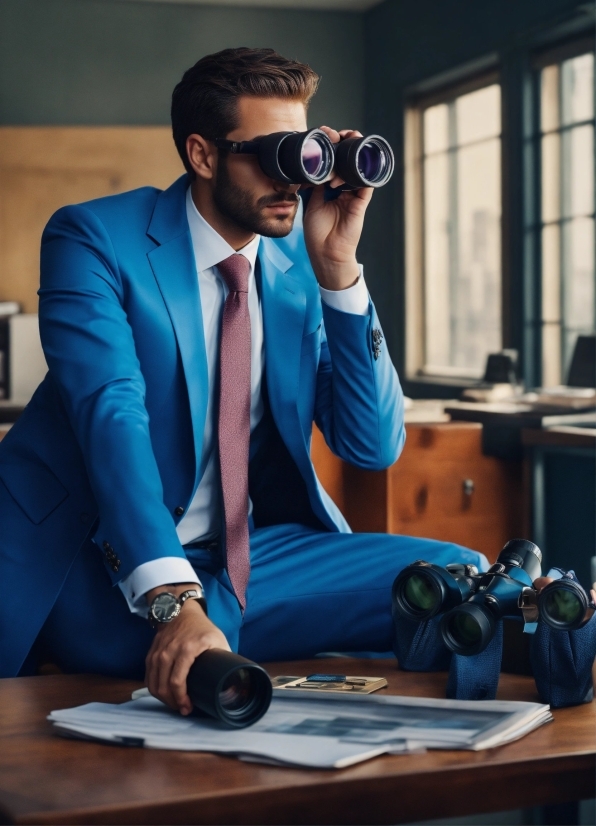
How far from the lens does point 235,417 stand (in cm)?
164

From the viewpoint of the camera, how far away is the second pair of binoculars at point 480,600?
113 centimetres

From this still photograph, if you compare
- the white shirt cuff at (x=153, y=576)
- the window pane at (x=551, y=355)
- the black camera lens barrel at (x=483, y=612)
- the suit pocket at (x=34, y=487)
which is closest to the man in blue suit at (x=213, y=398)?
the suit pocket at (x=34, y=487)

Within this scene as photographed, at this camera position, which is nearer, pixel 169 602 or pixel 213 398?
pixel 169 602

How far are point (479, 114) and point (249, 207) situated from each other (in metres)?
4.18

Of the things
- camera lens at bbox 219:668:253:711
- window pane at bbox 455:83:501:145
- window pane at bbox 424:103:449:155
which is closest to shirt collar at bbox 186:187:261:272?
camera lens at bbox 219:668:253:711

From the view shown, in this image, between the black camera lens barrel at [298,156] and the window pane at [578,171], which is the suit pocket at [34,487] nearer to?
the black camera lens barrel at [298,156]

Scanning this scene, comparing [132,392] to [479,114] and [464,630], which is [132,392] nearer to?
[464,630]

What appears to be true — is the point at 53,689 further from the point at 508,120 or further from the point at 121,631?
the point at 508,120

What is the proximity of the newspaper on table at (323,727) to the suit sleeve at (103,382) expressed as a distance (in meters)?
0.24

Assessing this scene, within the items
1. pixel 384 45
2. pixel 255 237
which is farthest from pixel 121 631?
pixel 384 45

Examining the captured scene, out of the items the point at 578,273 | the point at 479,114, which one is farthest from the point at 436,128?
the point at 578,273

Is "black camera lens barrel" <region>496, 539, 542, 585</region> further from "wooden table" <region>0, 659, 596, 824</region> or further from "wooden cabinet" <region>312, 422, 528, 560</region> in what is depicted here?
"wooden cabinet" <region>312, 422, 528, 560</region>

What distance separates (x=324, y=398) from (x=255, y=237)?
280 mm

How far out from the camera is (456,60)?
5.45m
